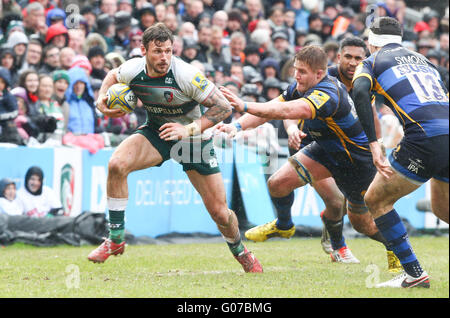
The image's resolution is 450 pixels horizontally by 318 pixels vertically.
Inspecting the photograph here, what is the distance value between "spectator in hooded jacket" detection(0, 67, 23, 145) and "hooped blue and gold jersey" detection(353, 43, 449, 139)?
6216 millimetres

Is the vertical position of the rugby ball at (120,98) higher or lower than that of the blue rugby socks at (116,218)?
higher

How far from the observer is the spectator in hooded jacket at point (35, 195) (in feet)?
36.9

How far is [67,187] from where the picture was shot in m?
11.6

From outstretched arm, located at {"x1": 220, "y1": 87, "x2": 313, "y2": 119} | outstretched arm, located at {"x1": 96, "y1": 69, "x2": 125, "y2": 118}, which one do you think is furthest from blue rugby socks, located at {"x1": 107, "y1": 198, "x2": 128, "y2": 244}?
outstretched arm, located at {"x1": 220, "y1": 87, "x2": 313, "y2": 119}

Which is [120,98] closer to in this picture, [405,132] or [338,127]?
[338,127]

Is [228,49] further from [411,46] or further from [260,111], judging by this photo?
[260,111]

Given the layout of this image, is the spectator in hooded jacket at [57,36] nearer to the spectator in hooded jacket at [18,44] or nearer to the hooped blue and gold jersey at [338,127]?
the spectator in hooded jacket at [18,44]

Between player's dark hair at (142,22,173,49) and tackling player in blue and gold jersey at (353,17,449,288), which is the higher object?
player's dark hair at (142,22,173,49)

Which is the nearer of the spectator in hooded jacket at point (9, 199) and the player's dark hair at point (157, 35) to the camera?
the player's dark hair at point (157, 35)

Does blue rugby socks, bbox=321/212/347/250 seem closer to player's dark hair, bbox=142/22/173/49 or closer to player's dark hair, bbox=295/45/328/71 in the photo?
player's dark hair, bbox=295/45/328/71

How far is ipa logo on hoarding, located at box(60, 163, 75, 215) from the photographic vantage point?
11.6 m

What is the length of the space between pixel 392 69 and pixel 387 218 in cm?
135

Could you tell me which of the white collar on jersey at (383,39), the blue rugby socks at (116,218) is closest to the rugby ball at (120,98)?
the blue rugby socks at (116,218)

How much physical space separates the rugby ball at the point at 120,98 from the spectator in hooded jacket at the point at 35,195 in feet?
12.7
